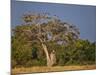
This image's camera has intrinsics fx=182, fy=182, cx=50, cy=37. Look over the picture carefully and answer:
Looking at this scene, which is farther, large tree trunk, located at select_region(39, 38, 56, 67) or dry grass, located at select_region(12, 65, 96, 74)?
large tree trunk, located at select_region(39, 38, 56, 67)

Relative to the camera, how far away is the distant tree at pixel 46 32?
7.79 feet

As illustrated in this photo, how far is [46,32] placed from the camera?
2461 millimetres

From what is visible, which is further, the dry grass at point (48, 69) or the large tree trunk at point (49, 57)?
the large tree trunk at point (49, 57)

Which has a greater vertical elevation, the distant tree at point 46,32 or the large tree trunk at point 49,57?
the distant tree at point 46,32

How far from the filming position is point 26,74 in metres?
2.35

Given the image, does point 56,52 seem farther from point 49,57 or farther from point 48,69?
point 48,69

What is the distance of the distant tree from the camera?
238 cm

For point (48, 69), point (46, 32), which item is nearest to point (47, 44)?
point (46, 32)

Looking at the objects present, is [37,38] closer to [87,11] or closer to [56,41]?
[56,41]

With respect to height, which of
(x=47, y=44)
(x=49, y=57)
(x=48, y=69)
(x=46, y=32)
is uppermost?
(x=46, y=32)

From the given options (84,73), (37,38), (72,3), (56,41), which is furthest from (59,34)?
(84,73)

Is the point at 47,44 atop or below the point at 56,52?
atop

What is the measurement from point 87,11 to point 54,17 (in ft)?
1.79

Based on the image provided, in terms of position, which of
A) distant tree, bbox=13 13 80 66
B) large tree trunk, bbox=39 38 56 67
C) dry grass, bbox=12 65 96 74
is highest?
distant tree, bbox=13 13 80 66
